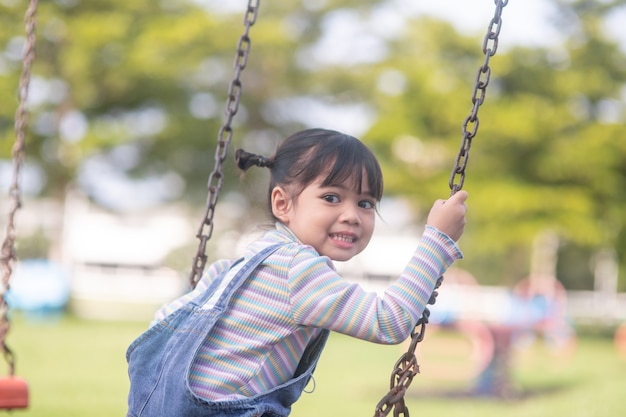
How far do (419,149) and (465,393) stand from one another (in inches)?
430

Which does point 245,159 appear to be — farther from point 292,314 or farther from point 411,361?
point 411,361

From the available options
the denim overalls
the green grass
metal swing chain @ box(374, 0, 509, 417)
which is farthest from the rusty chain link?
the green grass

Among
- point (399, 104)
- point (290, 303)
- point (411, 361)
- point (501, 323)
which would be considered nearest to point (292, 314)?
point (290, 303)

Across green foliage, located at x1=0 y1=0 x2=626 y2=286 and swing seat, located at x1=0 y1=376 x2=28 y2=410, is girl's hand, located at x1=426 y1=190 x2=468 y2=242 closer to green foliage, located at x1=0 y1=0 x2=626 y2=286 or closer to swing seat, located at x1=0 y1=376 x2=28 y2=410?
swing seat, located at x1=0 y1=376 x2=28 y2=410

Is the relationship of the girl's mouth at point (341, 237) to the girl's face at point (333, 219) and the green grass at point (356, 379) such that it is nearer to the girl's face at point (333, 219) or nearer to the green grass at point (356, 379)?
the girl's face at point (333, 219)

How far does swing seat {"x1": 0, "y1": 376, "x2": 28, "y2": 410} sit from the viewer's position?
2900mm

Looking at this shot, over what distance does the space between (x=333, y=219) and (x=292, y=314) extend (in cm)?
25

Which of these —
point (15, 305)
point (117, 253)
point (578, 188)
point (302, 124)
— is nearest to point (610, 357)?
point (578, 188)

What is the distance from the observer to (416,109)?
1934 cm

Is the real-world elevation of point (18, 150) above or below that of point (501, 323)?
above

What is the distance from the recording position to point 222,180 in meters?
2.80

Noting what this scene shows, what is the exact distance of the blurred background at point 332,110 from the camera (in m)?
17.9

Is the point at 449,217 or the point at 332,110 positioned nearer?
the point at 449,217

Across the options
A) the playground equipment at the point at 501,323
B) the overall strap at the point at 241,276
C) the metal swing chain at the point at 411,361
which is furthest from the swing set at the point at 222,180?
the playground equipment at the point at 501,323
